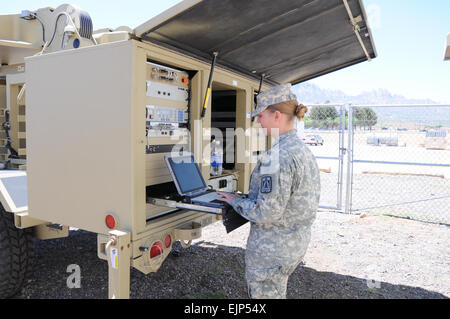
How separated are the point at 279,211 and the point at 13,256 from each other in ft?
8.37

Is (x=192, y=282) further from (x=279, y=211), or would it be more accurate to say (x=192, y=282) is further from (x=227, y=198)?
(x=279, y=211)

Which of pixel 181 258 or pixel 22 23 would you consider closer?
pixel 22 23

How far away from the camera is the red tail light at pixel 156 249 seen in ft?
8.27

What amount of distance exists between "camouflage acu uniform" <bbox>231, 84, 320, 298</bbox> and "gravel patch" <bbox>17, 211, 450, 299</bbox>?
5.14 ft

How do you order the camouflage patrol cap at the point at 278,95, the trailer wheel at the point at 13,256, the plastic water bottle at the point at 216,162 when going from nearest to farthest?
the camouflage patrol cap at the point at 278,95, the trailer wheel at the point at 13,256, the plastic water bottle at the point at 216,162

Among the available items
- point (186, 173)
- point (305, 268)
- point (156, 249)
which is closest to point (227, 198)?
point (186, 173)

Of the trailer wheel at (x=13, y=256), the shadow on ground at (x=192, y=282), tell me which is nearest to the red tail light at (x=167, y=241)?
the shadow on ground at (x=192, y=282)

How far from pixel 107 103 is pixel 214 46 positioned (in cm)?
108

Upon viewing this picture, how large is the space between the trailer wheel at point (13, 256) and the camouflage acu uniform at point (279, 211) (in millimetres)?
2186

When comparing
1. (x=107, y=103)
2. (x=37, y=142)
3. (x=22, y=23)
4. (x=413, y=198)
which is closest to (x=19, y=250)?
(x=37, y=142)

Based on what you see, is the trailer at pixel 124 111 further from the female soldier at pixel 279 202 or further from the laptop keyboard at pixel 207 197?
the female soldier at pixel 279 202

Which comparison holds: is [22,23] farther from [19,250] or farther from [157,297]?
[157,297]

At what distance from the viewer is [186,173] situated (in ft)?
9.14

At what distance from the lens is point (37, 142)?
9.23ft
